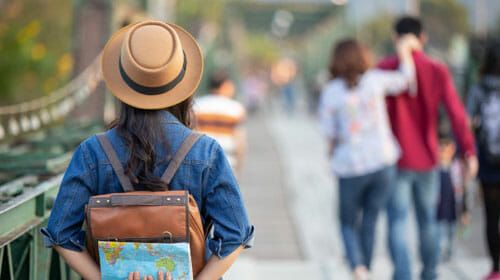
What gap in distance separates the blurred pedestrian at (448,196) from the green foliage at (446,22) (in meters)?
6.09

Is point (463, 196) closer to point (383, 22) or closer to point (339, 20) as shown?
point (383, 22)

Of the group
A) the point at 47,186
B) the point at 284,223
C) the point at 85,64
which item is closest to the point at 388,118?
the point at 47,186

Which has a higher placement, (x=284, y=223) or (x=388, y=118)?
(x=388, y=118)

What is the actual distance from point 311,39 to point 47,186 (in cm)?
4454

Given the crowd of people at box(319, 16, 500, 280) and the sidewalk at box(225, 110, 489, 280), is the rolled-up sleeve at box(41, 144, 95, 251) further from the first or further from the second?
the sidewalk at box(225, 110, 489, 280)

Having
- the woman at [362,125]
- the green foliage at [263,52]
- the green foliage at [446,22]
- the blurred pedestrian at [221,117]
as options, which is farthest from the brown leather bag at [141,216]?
the green foliage at [263,52]

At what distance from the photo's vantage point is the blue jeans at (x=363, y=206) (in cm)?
613

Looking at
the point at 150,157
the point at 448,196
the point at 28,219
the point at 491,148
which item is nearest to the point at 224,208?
the point at 150,157

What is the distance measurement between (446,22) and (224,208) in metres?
11.9

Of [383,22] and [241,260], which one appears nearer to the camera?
[241,260]

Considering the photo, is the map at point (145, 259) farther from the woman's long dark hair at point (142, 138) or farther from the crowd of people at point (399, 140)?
the crowd of people at point (399, 140)

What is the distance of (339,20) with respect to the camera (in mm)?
30766

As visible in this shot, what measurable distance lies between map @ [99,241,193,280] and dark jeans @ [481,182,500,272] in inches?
155

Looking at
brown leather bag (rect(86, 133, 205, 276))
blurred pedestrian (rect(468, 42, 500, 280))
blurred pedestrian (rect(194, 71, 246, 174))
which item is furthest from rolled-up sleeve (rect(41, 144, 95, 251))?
blurred pedestrian (rect(194, 71, 246, 174))
